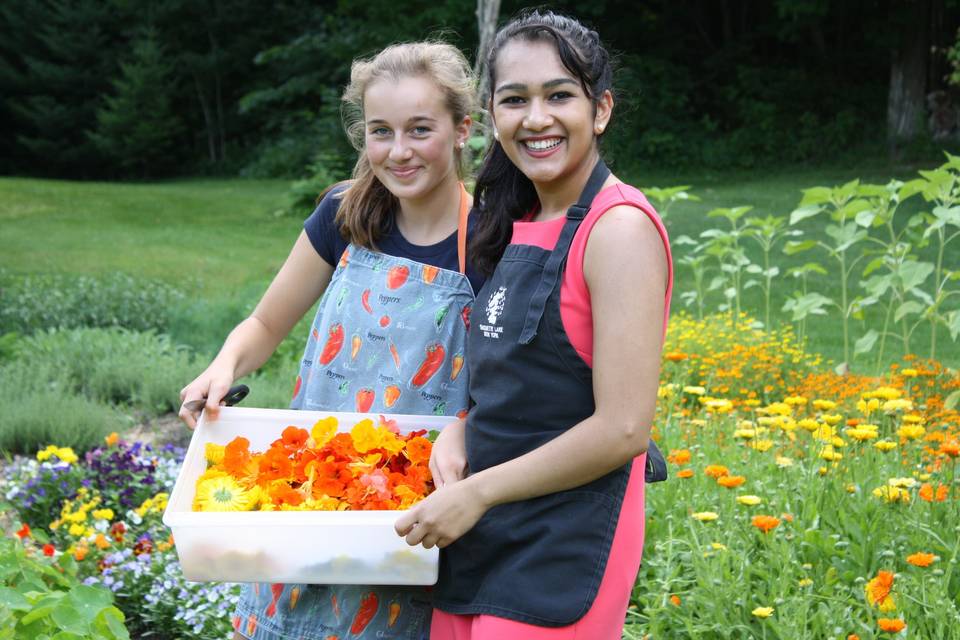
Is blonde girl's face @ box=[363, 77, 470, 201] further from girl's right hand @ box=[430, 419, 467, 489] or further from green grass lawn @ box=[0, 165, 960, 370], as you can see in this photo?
green grass lawn @ box=[0, 165, 960, 370]

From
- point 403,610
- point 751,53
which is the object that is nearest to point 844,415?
point 403,610

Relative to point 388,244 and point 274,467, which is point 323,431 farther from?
point 388,244

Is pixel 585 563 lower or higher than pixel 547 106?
lower

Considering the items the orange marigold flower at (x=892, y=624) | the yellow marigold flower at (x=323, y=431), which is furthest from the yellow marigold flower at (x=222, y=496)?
the orange marigold flower at (x=892, y=624)

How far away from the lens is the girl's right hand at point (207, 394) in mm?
1964

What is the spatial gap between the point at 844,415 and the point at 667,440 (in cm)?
98

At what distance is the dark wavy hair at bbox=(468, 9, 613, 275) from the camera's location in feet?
5.42

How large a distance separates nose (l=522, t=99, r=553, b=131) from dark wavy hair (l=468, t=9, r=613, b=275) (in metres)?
0.08

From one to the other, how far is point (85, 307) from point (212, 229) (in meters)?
7.62

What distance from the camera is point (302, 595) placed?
6.42 ft

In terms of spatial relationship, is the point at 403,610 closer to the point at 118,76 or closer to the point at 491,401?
the point at 491,401

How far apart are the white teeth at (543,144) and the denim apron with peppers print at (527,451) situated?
0.08m

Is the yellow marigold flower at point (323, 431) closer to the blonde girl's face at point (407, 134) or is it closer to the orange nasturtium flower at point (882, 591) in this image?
the blonde girl's face at point (407, 134)

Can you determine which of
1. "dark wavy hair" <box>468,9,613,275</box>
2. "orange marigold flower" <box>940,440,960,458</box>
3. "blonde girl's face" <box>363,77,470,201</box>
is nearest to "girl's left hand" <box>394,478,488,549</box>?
"dark wavy hair" <box>468,9,613,275</box>
